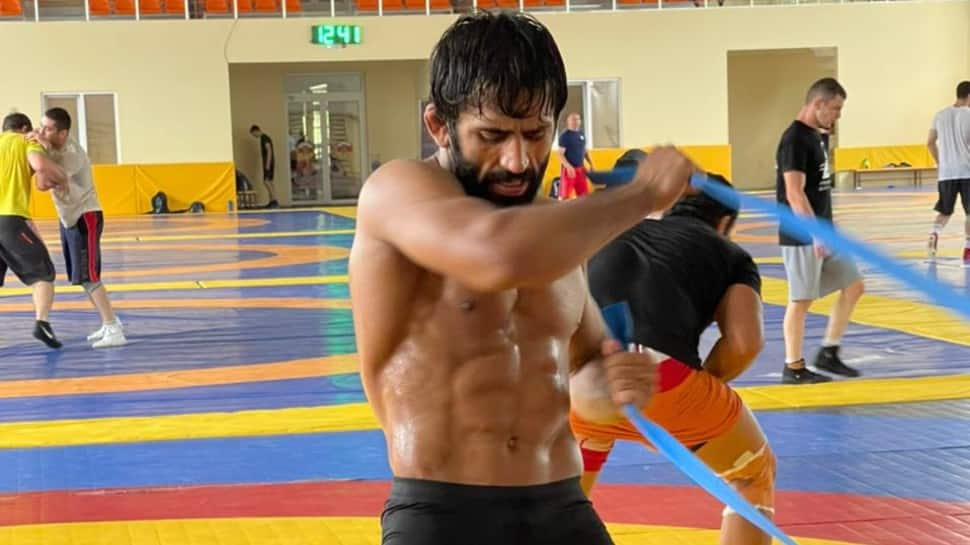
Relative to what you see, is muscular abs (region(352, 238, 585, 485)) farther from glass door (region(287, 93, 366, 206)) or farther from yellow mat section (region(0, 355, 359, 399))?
glass door (region(287, 93, 366, 206))

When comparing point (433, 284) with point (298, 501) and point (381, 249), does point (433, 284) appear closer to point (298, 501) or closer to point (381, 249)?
point (381, 249)

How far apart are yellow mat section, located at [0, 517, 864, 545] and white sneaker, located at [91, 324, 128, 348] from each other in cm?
517

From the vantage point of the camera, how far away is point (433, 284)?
8.04ft

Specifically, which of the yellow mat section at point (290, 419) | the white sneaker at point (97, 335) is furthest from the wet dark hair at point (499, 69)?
the white sneaker at point (97, 335)

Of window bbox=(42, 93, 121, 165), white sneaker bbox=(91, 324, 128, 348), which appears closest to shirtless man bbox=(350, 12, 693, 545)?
white sneaker bbox=(91, 324, 128, 348)

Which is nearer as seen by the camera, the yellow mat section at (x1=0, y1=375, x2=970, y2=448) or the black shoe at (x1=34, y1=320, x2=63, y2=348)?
the yellow mat section at (x1=0, y1=375, x2=970, y2=448)

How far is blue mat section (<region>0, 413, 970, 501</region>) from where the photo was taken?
577 cm

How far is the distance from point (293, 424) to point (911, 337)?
192 inches

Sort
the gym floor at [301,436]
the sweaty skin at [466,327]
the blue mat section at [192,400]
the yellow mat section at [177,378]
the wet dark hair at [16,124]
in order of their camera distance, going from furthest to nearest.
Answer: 1. the wet dark hair at [16,124]
2. the yellow mat section at [177,378]
3. the blue mat section at [192,400]
4. the gym floor at [301,436]
5. the sweaty skin at [466,327]

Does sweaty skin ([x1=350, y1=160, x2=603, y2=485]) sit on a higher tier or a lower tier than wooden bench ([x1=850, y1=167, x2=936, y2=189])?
higher

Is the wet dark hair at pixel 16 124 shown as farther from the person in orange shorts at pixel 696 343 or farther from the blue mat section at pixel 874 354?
the person in orange shorts at pixel 696 343

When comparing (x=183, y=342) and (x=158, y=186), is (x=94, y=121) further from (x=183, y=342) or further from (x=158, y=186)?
(x=183, y=342)

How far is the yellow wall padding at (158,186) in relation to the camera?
28984 mm

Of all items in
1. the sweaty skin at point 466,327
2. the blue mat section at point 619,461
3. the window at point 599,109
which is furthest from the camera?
the window at point 599,109
